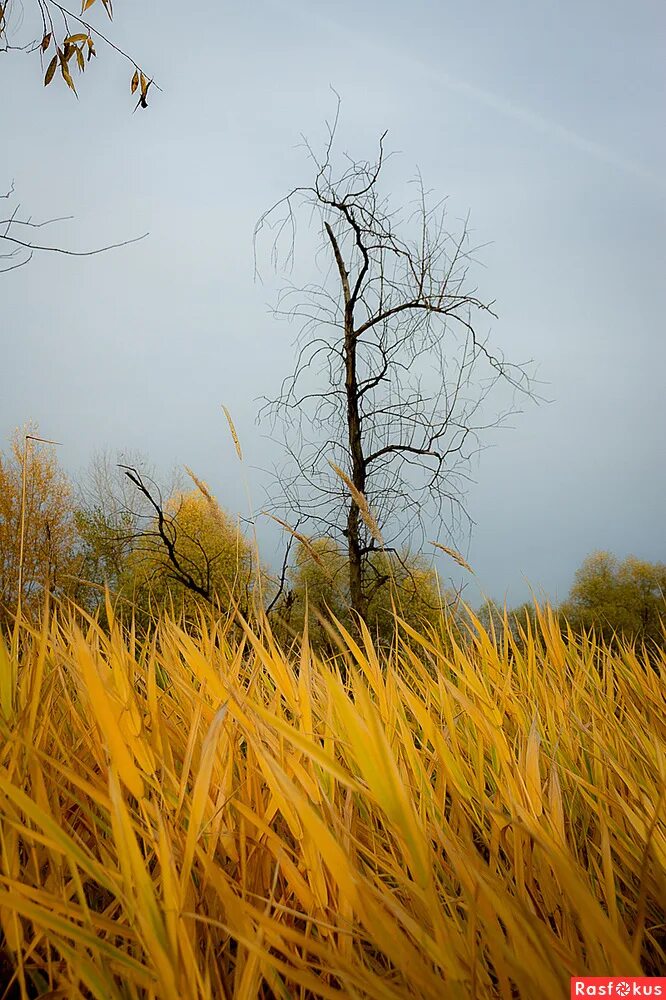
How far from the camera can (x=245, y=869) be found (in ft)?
1.94

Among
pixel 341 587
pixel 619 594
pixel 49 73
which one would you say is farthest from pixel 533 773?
pixel 619 594

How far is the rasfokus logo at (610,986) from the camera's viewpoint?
1.33 feet

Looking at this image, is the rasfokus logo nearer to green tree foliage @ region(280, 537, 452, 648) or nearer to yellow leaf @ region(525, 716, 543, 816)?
yellow leaf @ region(525, 716, 543, 816)

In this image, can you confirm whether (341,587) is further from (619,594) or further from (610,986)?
(619,594)

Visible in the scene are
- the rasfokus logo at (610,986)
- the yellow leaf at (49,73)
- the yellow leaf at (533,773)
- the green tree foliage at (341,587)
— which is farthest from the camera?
the green tree foliage at (341,587)

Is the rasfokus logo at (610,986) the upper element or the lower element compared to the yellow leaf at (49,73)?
lower

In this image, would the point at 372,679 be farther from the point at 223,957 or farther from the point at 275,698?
the point at 223,957

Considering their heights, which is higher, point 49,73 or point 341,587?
point 49,73

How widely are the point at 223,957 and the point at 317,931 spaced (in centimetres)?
9

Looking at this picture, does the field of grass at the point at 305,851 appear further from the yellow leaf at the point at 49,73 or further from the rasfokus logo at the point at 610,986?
the yellow leaf at the point at 49,73

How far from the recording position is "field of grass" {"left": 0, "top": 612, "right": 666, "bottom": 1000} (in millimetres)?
434

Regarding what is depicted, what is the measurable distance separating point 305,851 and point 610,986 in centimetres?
21

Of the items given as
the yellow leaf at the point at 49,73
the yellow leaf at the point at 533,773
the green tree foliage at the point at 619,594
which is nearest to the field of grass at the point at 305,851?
the yellow leaf at the point at 533,773

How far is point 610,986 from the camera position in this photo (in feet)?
1.39
